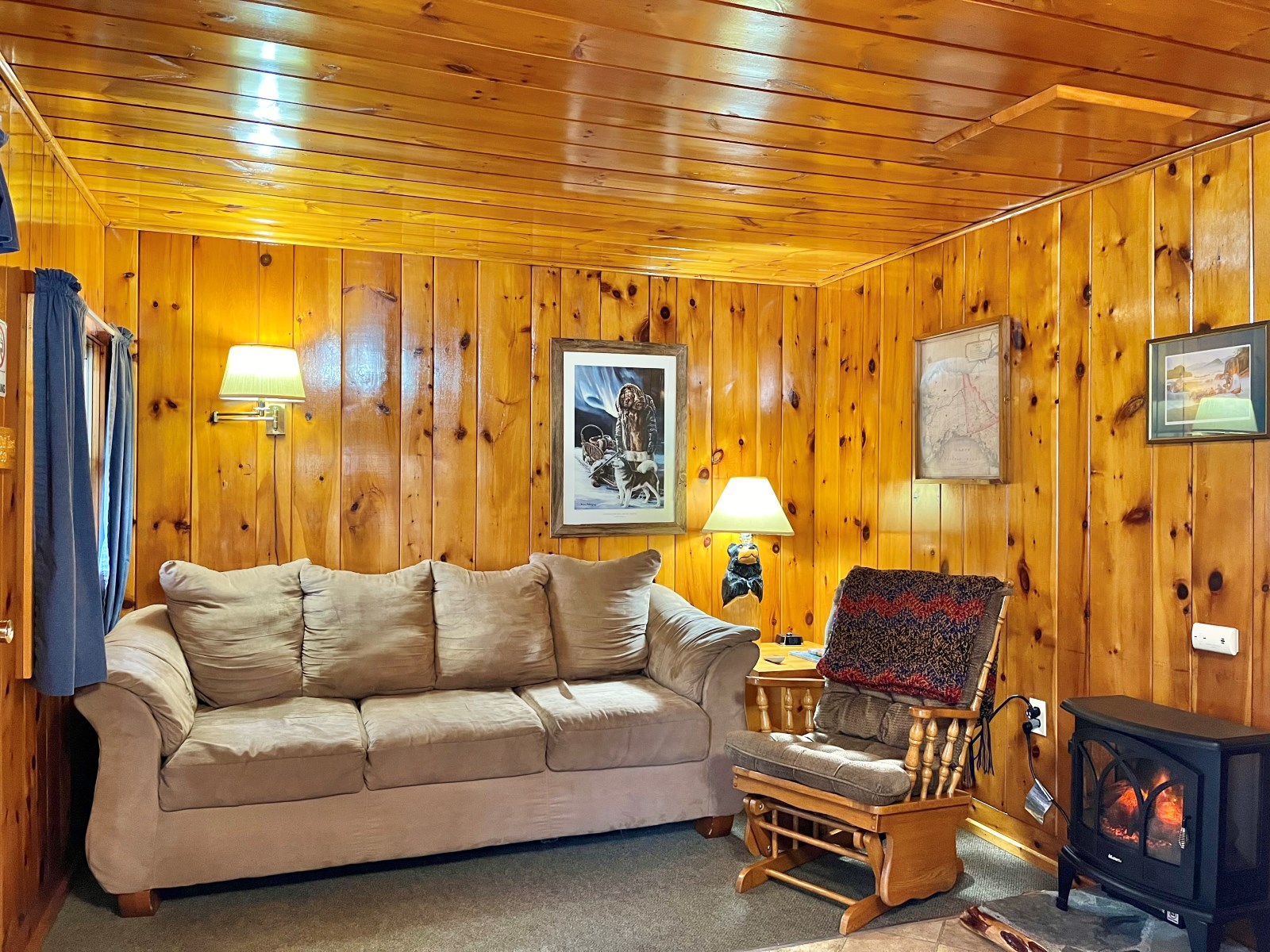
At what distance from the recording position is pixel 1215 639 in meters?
2.74

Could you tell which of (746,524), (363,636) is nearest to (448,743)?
(363,636)

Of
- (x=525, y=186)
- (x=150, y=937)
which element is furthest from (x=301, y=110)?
(x=150, y=937)

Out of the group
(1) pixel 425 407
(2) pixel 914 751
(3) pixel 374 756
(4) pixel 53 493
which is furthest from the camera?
(1) pixel 425 407

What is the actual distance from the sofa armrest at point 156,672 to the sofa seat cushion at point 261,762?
7cm

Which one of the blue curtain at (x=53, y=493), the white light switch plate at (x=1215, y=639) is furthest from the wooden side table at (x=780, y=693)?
the blue curtain at (x=53, y=493)

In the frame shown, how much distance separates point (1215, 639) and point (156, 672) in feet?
10.7

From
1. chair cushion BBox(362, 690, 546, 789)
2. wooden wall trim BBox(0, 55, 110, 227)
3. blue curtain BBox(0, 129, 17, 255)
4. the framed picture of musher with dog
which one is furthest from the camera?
the framed picture of musher with dog

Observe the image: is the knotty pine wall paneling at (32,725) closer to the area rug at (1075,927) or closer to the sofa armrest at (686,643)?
the sofa armrest at (686,643)

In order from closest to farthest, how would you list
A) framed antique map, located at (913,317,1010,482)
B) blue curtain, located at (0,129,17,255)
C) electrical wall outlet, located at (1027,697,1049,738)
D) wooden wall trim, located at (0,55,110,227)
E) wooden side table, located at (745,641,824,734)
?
blue curtain, located at (0,129,17,255)
wooden wall trim, located at (0,55,110,227)
electrical wall outlet, located at (1027,697,1049,738)
wooden side table, located at (745,641,824,734)
framed antique map, located at (913,317,1010,482)

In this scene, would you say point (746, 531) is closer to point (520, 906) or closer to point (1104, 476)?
point (1104, 476)

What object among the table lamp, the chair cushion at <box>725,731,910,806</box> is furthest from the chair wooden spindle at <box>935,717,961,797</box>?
the table lamp

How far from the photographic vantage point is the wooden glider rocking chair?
9.45ft

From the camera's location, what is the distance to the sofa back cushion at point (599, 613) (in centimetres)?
397

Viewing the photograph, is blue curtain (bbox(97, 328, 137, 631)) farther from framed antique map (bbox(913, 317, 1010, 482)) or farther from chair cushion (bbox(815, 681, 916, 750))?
framed antique map (bbox(913, 317, 1010, 482))
